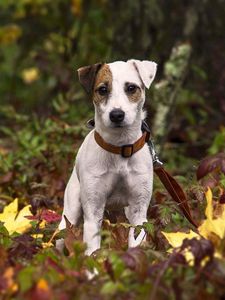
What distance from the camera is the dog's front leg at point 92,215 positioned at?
475 cm

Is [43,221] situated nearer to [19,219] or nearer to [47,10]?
[19,219]

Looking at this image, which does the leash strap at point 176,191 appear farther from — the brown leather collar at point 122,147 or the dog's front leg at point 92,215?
the dog's front leg at point 92,215

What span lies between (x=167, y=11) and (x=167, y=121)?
1546mm

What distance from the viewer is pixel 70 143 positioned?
7.29 meters

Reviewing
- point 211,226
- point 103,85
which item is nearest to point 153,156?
point 103,85

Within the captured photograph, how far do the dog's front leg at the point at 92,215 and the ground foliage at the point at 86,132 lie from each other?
Answer: 6 cm

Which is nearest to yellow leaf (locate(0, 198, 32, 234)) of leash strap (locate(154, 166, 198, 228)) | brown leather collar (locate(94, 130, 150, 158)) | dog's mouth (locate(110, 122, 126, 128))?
brown leather collar (locate(94, 130, 150, 158))

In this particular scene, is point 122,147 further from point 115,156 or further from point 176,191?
point 176,191

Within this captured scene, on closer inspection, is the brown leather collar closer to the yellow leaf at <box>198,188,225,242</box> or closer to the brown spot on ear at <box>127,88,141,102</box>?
the brown spot on ear at <box>127,88,141,102</box>

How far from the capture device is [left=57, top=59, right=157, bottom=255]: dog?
15.5 feet

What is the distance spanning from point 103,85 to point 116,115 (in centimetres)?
24

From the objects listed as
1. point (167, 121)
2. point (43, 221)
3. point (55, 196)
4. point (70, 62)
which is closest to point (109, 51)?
point (70, 62)

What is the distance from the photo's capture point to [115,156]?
4.79 metres

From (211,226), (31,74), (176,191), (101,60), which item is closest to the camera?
(211,226)
